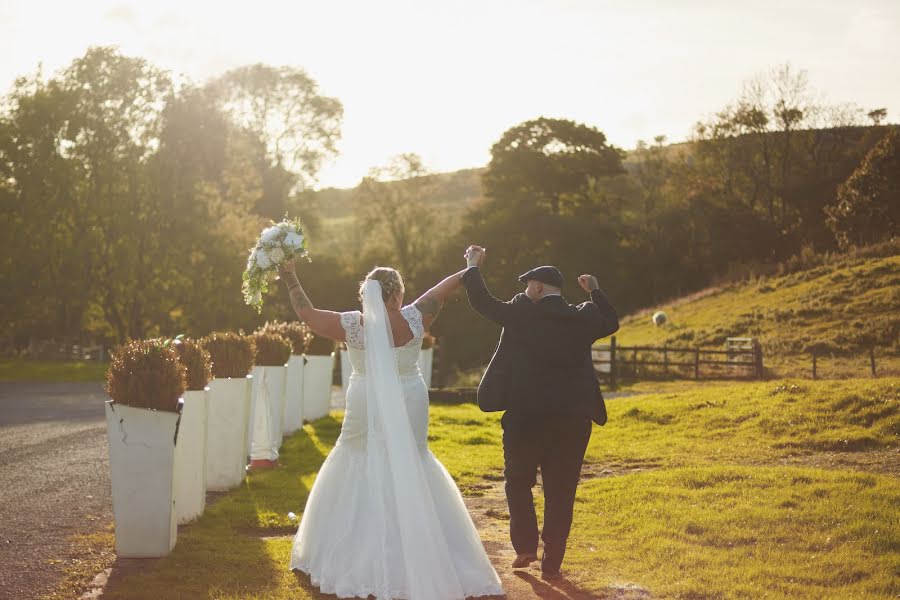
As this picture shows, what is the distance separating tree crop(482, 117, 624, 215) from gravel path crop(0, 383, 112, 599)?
1582 inches

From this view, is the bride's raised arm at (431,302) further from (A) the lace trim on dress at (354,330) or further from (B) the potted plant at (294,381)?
(B) the potted plant at (294,381)

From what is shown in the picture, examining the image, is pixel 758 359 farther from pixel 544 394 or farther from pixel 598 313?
pixel 544 394

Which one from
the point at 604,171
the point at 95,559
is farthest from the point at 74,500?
the point at 604,171

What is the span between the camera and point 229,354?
13.5 metres

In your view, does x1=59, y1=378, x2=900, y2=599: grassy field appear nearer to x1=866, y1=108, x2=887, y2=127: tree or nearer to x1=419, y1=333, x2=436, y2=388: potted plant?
x1=419, y1=333, x2=436, y2=388: potted plant

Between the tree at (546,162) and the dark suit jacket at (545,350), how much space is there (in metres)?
53.7

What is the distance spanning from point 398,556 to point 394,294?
202 centimetres

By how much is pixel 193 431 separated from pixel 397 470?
368 centimetres

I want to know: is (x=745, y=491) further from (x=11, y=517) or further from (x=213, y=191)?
(x=213, y=191)

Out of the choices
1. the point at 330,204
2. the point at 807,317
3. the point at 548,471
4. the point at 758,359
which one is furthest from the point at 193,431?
the point at 330,204

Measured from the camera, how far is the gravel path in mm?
8734

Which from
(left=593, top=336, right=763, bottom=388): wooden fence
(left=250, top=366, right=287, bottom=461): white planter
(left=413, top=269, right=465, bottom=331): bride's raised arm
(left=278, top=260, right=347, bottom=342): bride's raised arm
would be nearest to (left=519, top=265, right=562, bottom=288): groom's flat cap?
(left=413, top=269, right=465, bottom=331): bride's raised arm

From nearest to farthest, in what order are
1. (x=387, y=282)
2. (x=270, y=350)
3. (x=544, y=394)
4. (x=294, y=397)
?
(x=387, y=282)
(x=544, y=394)
(x=270, y=350)
(x=294, y=397)

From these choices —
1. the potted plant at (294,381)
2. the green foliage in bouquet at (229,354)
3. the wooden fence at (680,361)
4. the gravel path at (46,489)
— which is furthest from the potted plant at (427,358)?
the green foliage in bouquet at (229,354)
